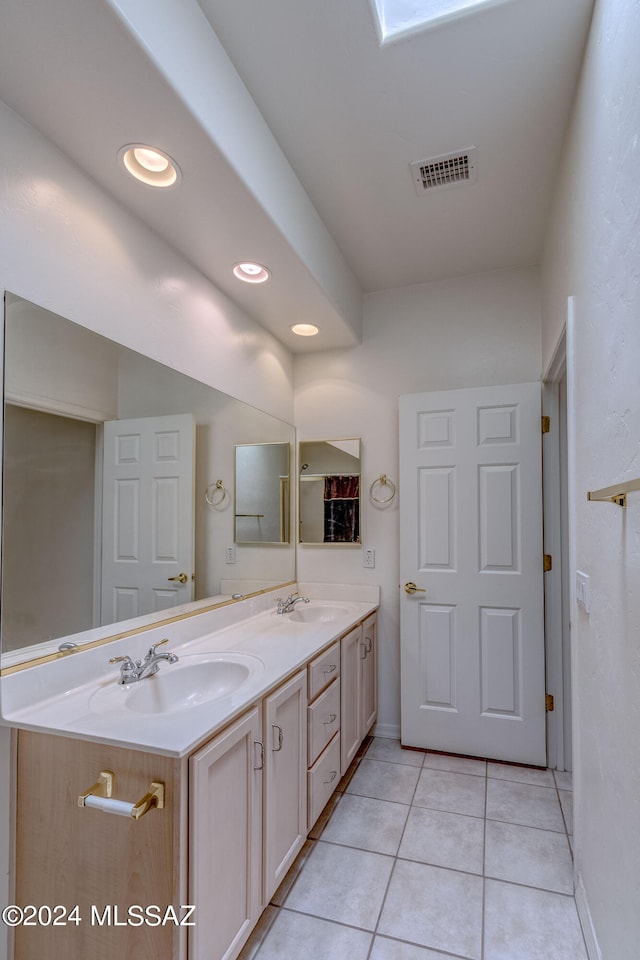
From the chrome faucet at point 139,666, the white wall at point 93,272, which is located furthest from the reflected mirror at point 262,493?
the chrome faucet at point 139,666

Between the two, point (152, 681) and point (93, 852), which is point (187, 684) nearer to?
point (152, 681)

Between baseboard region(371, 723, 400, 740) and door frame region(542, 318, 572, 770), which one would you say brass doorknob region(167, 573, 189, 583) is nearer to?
baseboard region(371, 723, 400, 740)

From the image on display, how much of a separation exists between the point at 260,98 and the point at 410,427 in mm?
1682

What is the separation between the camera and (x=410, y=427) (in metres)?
2.81

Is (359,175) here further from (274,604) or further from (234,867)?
(234,867)

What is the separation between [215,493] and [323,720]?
1107 mm

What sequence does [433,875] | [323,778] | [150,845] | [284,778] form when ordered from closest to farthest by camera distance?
1. [150,845]
2. [284,778]
3. [433,875]
4. [323,778]

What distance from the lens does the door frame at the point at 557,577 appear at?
8.33 feet

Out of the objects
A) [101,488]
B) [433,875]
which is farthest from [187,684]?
[433,875]

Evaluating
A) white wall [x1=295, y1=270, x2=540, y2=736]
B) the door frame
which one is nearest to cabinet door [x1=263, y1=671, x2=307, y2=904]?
white wall [x1=295, y1=270, x2=540, y2=736]

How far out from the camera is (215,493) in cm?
232

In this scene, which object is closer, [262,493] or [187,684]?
[187,684]

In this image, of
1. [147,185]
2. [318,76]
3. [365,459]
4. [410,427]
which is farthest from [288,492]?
[318,76]

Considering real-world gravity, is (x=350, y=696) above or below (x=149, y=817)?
below
